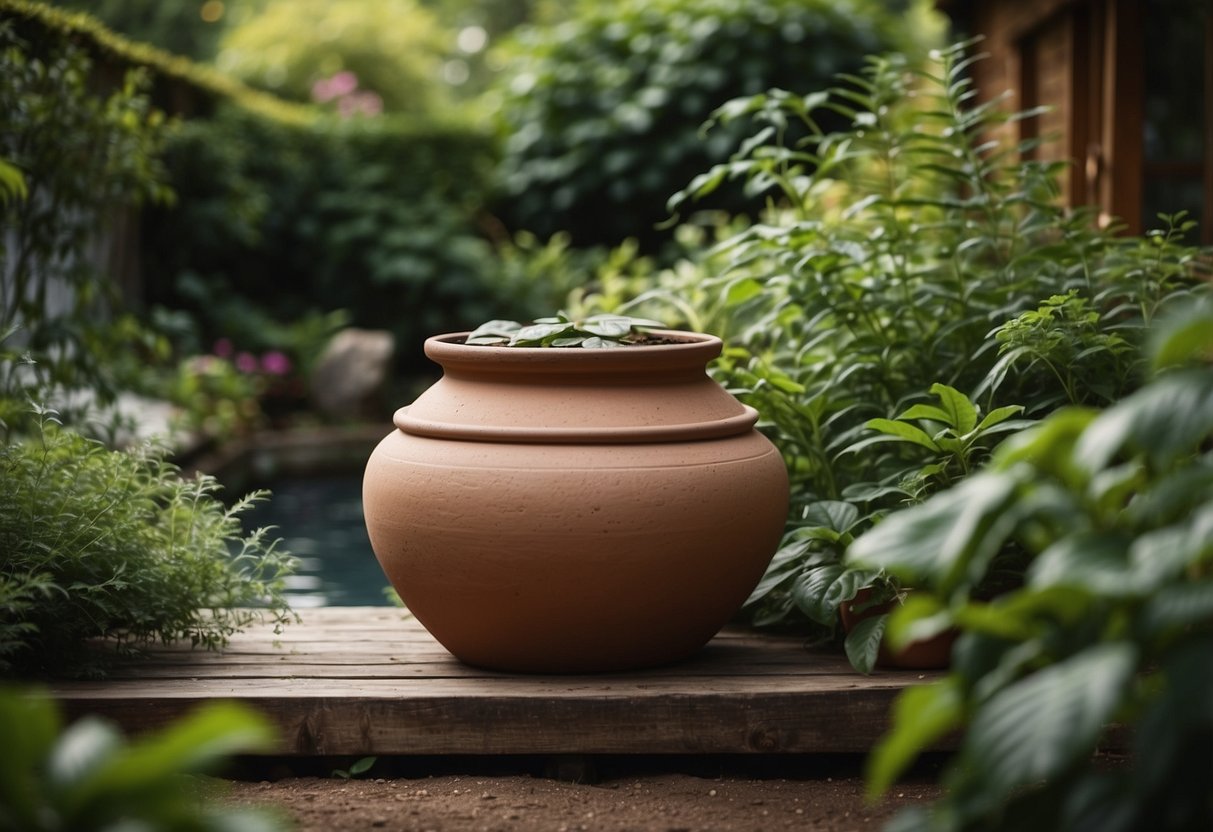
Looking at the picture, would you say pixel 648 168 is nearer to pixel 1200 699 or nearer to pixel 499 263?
pixel 499 263

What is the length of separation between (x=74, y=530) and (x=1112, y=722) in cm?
215

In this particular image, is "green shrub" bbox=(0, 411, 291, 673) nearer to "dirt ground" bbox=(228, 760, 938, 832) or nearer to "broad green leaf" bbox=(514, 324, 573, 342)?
"dirt ground" bbox=(228, 760, 938, 832)

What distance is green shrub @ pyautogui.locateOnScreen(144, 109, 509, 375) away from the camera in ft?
29.3

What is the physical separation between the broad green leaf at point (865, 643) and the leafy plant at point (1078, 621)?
1041mm

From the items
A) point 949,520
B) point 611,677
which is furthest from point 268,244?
point 949,520

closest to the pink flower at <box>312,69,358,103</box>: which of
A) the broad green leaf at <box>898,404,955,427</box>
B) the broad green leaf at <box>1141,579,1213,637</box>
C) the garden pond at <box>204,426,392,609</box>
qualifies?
the garden pond at <box>204,426,392,609</box>

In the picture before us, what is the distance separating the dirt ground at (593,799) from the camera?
220 centimetres

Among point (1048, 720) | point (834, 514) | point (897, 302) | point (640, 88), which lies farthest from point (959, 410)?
point (640, 88)

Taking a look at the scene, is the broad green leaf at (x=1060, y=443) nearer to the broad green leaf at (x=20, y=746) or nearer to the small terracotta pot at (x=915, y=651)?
the broad green leaf at (x=20, y=746)

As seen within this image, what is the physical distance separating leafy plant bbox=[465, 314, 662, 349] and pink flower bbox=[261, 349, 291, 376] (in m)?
6.10

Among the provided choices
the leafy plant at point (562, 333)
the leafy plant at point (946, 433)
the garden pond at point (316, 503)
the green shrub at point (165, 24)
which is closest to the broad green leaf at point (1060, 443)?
the leafy plant at point (946, 433)

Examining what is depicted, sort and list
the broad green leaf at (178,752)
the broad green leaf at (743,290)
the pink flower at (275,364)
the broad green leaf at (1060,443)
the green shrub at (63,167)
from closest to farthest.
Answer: the broad green leaf at (178,752) < the broad green leaf at (1060,443) < the broad green leaf at (743,290) < the green shrub at (63,167) < the pink flower at (275,364)

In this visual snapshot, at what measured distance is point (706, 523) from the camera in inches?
99.4

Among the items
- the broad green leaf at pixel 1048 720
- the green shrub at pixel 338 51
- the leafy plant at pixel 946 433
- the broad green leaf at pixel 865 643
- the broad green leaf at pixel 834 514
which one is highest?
the green shrub at pixel 338 51
